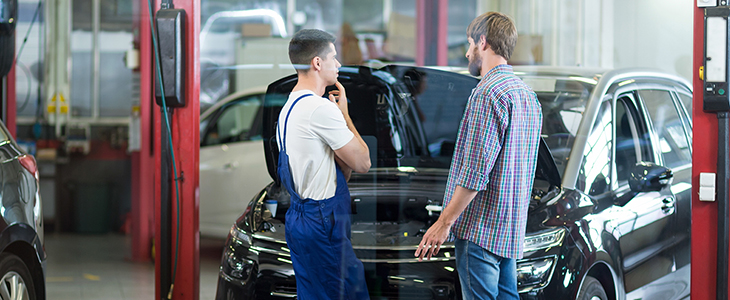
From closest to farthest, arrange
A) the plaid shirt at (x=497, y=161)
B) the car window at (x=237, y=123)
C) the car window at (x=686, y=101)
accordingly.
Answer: the plaid shirt at (x=497, y=161), the car window at (x=686, y=101), the car window at (x=237, y=123)

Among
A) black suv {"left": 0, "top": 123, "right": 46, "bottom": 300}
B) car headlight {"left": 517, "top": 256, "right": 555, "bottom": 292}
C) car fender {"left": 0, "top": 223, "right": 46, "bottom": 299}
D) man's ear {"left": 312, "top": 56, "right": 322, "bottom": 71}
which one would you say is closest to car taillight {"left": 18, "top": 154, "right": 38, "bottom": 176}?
black suv {"left": 0, "top": 123, "right": 46, "bottom": 300}

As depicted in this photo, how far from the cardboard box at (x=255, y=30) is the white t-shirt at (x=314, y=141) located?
3.56 ft

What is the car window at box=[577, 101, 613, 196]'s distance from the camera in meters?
3.13

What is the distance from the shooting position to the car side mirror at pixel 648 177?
3.25m

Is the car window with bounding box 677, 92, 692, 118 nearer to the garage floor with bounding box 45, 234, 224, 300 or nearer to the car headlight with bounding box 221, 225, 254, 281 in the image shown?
the car headlight with bounding box 221, 225, 254, 281

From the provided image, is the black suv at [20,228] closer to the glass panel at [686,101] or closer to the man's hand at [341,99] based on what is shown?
the man's hand at [341,99]

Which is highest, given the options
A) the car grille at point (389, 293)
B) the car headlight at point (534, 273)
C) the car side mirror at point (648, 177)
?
the car side mirror at point (648, 177)

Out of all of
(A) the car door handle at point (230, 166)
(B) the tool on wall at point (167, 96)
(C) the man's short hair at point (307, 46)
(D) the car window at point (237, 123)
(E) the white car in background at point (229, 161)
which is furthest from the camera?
Answer: (D) the car window at point (237, 123)

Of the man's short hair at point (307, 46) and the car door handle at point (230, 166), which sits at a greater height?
the man's short hair at point (307, 46)

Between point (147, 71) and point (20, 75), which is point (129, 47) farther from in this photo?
point (20, 75)

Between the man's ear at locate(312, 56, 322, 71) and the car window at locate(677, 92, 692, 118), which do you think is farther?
the car window at locate(677, 92, 692, 118)

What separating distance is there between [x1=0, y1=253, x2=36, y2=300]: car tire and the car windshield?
1.69 m

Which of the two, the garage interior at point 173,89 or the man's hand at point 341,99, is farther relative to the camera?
the garage interior at point 173,89

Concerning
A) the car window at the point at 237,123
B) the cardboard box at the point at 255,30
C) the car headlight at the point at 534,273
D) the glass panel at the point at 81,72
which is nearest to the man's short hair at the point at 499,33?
the car headlight at the point at 534,273
